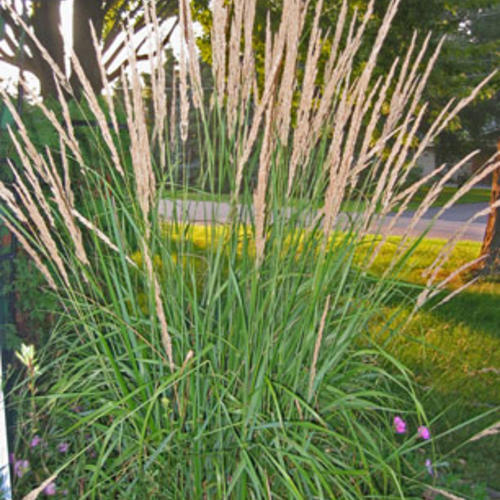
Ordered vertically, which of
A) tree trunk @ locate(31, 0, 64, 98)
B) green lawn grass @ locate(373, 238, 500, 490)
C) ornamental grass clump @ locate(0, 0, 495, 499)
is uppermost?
tree trunk @ locate(31, 0, 64, 98)

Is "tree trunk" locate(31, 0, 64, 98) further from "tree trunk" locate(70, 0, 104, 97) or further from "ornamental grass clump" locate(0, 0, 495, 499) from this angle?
"ornamental grass clump" locate(0, 0, 495, 499)

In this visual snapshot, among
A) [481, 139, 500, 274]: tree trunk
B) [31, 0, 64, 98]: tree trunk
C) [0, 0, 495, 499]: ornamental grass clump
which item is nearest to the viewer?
[0, 0, 495, 499]: ornamental grass clump

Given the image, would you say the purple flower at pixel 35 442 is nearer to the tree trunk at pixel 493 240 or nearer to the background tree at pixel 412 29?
the background tree at pixel 412 29

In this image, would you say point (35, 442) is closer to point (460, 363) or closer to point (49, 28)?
point (460, 363)

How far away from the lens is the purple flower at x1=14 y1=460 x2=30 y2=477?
1.56m

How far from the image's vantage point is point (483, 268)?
6.11 meters

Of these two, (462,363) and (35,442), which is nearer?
(35,442)

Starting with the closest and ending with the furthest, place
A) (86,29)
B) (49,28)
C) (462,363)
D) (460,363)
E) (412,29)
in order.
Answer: (462,363), (460,363), (412,29), (49,28), (86,29)

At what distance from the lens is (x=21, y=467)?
1.58m

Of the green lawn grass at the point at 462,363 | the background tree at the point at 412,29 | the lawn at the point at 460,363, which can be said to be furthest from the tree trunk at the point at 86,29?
the green lawn grass at the point at 462,363

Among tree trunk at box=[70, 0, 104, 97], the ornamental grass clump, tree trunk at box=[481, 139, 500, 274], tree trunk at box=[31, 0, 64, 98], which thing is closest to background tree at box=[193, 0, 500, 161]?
tree trunk at box=[481, 139, 500, 274]

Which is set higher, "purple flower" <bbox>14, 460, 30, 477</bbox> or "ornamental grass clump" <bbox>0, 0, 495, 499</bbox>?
"ornamental grass clump" <bbox>0, 0, 495, 499</bbox>

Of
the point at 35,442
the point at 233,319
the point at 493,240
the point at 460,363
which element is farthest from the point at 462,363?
the point at 493,240

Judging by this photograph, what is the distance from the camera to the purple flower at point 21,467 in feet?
5.10
